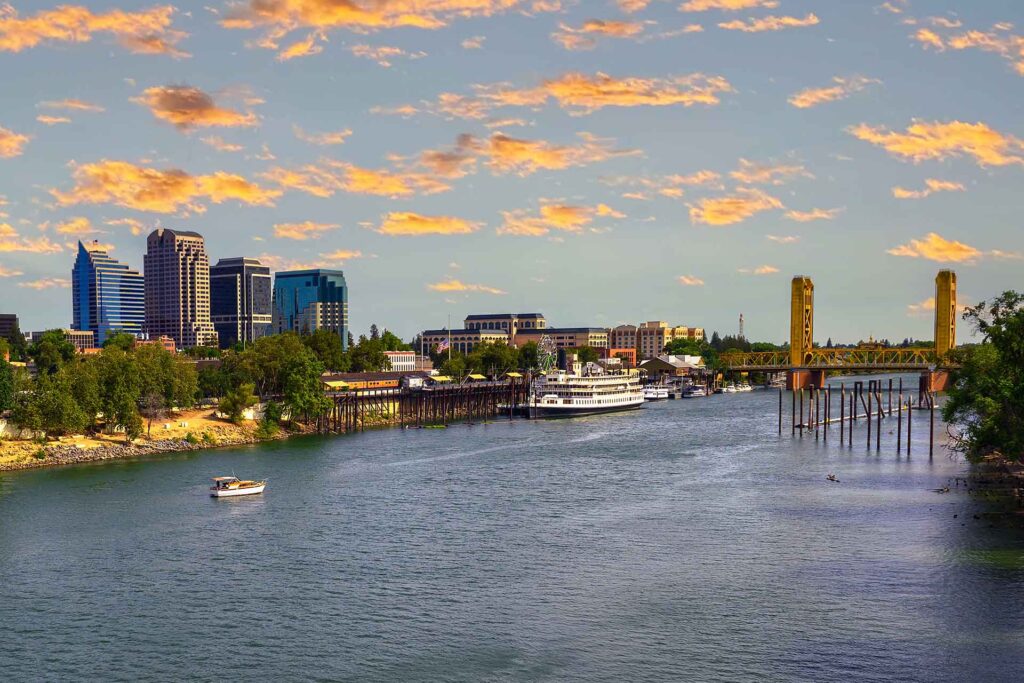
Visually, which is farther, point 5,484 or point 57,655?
point 5,484

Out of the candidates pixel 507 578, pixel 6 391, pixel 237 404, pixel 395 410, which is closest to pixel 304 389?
pixel 237 404

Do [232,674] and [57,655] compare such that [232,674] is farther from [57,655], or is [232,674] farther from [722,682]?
[722,682]

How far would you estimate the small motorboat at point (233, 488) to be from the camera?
295 ft

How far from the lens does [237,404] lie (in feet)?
475

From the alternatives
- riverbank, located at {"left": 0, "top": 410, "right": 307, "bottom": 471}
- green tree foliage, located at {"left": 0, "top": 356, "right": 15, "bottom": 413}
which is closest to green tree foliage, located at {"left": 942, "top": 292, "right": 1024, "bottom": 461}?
riverbank, located at {"left": 0, "top": 410, "right": 307, "bottom": 471}

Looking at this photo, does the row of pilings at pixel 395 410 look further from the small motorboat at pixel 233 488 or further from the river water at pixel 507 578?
the small motorboat at pixel 233 488

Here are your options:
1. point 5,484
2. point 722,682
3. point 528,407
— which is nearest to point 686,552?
point 722,682

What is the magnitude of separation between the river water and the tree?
1463 inches

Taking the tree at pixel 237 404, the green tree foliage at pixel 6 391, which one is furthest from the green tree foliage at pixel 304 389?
the green tree foliage at pixel 6 391

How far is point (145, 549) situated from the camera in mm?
70312

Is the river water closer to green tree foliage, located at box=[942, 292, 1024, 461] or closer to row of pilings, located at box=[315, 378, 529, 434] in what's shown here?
green tree foliage, located at box=[942, 292, 1024, 461]

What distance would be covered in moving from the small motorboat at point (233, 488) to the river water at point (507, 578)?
166 centimetres

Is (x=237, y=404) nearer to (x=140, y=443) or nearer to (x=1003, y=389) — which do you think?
(x=140, y=443)

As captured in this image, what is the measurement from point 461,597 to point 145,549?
26934mm
